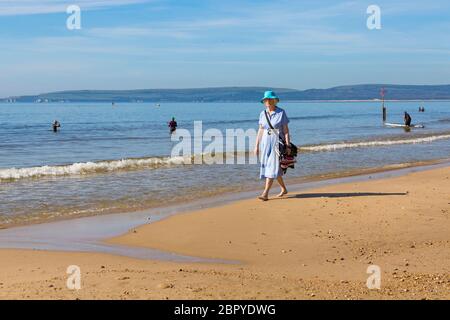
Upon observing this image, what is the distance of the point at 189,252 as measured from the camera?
24.3 ft

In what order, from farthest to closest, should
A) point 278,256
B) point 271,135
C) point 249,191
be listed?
point 249,191
point 271,135
point 278,256

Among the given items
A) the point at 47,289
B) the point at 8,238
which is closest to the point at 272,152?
the point at 8,238

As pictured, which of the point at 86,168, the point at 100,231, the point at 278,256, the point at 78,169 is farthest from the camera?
the point at 86,168

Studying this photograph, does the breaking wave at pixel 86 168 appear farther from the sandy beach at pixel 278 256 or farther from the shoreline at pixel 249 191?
the sandy beach at pixel 278 256

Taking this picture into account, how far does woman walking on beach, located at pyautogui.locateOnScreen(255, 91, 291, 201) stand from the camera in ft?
→ 35.4

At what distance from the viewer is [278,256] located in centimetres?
709

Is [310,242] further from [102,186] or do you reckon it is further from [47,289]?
[102,186]

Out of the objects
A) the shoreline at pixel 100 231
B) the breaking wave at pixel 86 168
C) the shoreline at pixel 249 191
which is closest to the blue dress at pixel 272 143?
the shoreline at pixel 100 231

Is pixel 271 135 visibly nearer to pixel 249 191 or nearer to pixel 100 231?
pixel 249 191

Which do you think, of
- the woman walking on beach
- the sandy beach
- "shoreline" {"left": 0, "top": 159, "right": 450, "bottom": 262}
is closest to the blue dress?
the woman walking on beach

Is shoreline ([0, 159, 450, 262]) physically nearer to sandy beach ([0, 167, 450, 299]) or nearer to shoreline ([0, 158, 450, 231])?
shoreline ([0, 158, 450, 231])


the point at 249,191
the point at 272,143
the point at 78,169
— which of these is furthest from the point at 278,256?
the point at 78,169

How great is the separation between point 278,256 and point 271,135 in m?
4.18

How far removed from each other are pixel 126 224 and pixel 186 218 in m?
0.95
